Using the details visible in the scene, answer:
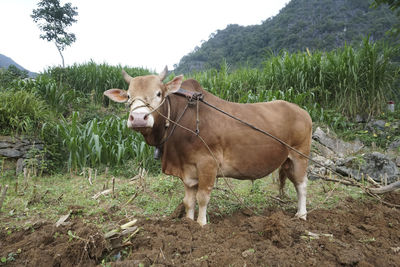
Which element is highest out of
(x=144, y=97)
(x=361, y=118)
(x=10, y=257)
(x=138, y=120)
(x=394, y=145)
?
(x=144, y=97)

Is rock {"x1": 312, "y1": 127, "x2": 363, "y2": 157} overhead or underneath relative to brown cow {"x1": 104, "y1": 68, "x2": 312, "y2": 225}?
underneath

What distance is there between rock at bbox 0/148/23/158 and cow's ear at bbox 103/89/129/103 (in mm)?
3418

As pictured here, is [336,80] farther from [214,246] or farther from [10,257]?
[10,257]

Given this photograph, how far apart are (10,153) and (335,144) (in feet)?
23.0

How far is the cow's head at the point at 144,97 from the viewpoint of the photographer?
2.24 meters

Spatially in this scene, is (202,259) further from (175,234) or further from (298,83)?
(298,83)

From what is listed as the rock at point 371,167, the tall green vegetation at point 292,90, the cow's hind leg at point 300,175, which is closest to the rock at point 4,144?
the tall green vegetation at point 292,90

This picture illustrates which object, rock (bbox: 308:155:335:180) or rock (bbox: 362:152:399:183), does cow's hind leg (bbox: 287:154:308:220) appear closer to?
rock (bbox: 308:155:335:180)

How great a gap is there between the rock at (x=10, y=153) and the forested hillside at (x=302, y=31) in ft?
83.7

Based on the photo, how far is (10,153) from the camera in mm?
4918

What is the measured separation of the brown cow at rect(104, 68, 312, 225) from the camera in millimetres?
2531

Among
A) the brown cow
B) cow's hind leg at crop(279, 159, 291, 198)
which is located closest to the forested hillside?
cow's hind leg at crop(279, 159, 291, 198)

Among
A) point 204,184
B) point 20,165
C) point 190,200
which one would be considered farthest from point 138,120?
point 20,165

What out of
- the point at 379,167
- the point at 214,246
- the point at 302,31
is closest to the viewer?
the point at 214,246
